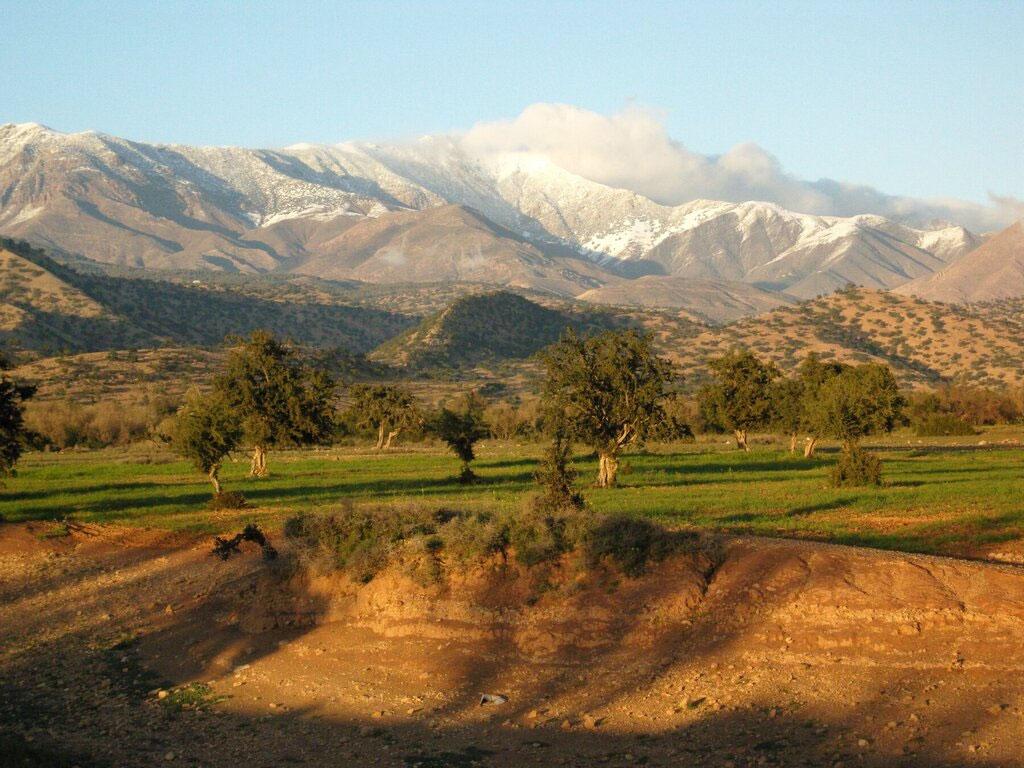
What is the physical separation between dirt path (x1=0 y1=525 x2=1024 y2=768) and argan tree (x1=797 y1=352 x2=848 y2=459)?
3982cm

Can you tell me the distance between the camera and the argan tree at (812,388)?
5738 cm

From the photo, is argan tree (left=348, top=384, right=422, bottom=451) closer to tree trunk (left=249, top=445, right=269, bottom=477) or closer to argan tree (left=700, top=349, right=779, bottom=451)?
argan tree (left=700, top=349, right=779, bottom=451)

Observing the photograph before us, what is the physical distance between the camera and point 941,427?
88.2 metres

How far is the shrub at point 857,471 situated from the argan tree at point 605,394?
287 inches

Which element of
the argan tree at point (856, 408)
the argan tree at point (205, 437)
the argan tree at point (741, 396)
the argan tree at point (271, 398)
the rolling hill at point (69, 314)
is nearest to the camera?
the argan tree at point (205, 437)

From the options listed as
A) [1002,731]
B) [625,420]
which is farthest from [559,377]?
[1002,731]

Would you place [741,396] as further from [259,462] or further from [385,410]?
[259,462]

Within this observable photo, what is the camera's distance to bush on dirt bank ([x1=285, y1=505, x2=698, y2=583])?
62.4 ft

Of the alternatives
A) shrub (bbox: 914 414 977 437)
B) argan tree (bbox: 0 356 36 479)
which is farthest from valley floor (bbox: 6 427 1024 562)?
shrub (bbox: 914 414 977 437)

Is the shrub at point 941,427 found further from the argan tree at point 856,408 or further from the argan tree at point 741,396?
the argan tree at point 856,408

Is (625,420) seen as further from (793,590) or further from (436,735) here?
(436,735)

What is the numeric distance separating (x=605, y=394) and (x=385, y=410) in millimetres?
37104

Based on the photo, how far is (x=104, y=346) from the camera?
498 ft

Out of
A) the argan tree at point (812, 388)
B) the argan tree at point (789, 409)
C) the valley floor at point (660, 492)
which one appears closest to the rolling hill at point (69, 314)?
the argan tree at point (789, 409)
